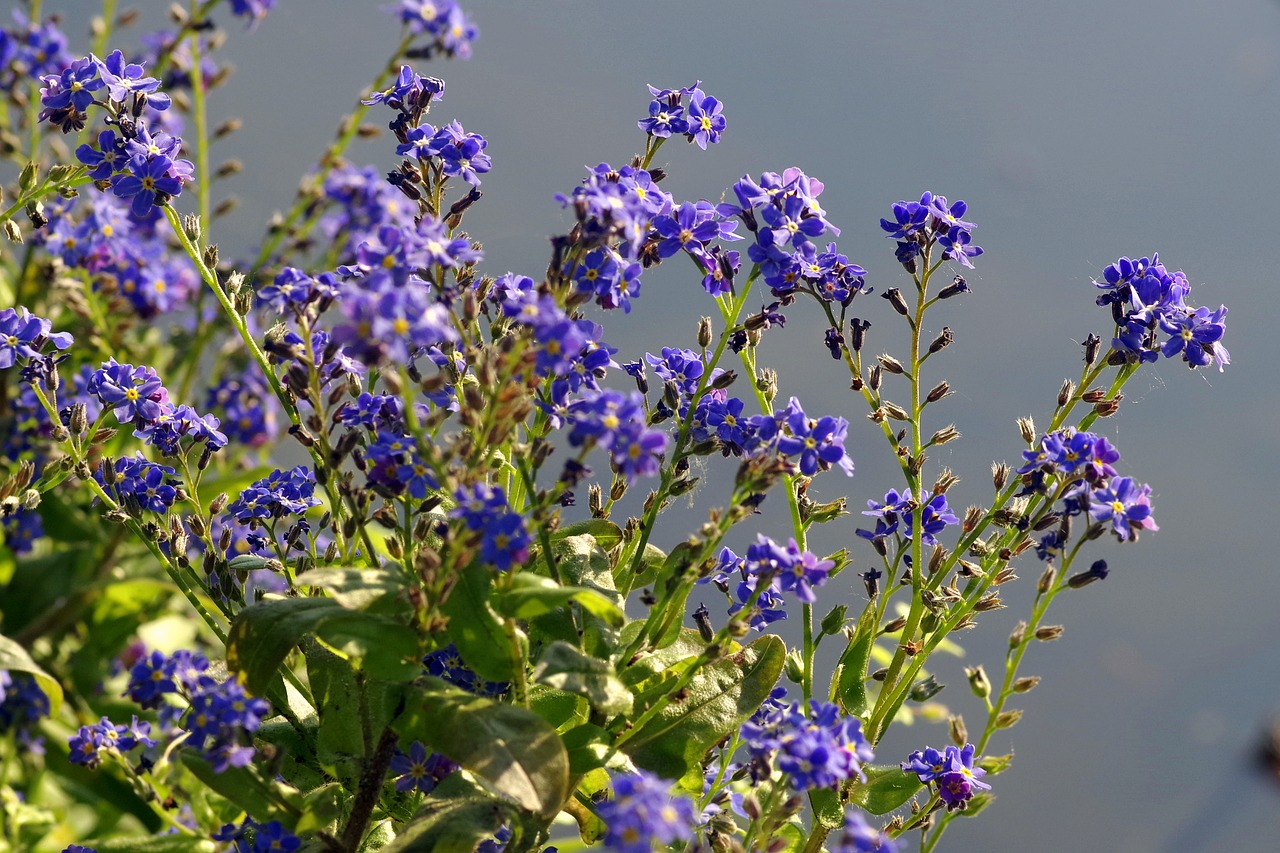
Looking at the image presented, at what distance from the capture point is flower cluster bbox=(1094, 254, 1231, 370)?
103 centimetres

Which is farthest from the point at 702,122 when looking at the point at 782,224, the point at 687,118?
the point at 782,224

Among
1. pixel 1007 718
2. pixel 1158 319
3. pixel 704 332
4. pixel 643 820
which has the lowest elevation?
pixel 643 820

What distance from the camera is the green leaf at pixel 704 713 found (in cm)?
95

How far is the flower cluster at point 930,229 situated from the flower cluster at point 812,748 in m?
0.43

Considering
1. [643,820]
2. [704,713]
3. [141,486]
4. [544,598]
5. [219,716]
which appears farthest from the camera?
[141,486]

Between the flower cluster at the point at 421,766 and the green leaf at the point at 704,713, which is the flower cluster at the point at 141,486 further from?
the green leaf at the point at 704,713

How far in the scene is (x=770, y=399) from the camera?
3.46ft

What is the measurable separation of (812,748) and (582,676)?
15cm

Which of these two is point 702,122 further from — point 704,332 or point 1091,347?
point 1091,347

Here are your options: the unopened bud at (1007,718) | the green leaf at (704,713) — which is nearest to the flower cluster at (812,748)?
the green leaf at (704,713)

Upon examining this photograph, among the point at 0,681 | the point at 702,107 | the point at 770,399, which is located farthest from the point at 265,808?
the point at 702,107

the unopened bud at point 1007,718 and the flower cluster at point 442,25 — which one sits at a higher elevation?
the flower cluster at point 442,25

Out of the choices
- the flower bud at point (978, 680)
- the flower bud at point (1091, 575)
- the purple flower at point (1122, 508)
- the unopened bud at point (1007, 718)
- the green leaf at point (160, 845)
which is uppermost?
the purple flower at point (1122, 508)

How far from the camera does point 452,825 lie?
0.82 m
